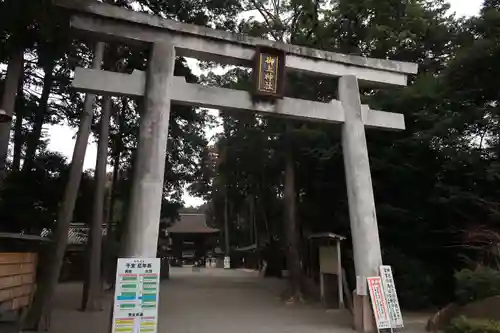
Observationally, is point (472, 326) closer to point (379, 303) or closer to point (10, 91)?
point (379, 303)

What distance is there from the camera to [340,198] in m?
15.9

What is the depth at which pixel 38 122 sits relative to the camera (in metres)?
12.4

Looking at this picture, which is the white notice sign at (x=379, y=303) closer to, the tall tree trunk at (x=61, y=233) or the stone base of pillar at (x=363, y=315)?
the stone base of pillar at (x=363, y=315)

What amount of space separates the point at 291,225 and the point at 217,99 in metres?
8.91

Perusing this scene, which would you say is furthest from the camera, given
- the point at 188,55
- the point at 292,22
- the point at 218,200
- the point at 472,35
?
the point at 218,200

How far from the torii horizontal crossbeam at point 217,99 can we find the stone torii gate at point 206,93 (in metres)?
0.02

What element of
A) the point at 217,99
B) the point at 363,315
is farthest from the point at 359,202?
the point at 217,99

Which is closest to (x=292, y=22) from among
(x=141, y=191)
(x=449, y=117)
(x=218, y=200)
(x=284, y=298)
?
(x=449, y=117)

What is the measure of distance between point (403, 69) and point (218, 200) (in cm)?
3044

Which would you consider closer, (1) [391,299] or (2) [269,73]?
(1) [391,299]

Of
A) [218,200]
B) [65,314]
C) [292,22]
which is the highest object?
[292,22]

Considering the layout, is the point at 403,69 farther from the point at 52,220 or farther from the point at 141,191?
the point at 52,220

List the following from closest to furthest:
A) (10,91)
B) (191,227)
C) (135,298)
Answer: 1. (135,298)
2. (10,91)
3. (191,227)

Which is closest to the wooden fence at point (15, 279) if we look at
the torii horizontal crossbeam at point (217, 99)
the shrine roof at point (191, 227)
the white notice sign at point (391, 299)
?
the torii horizontal crossbeam at point (217, 99)
